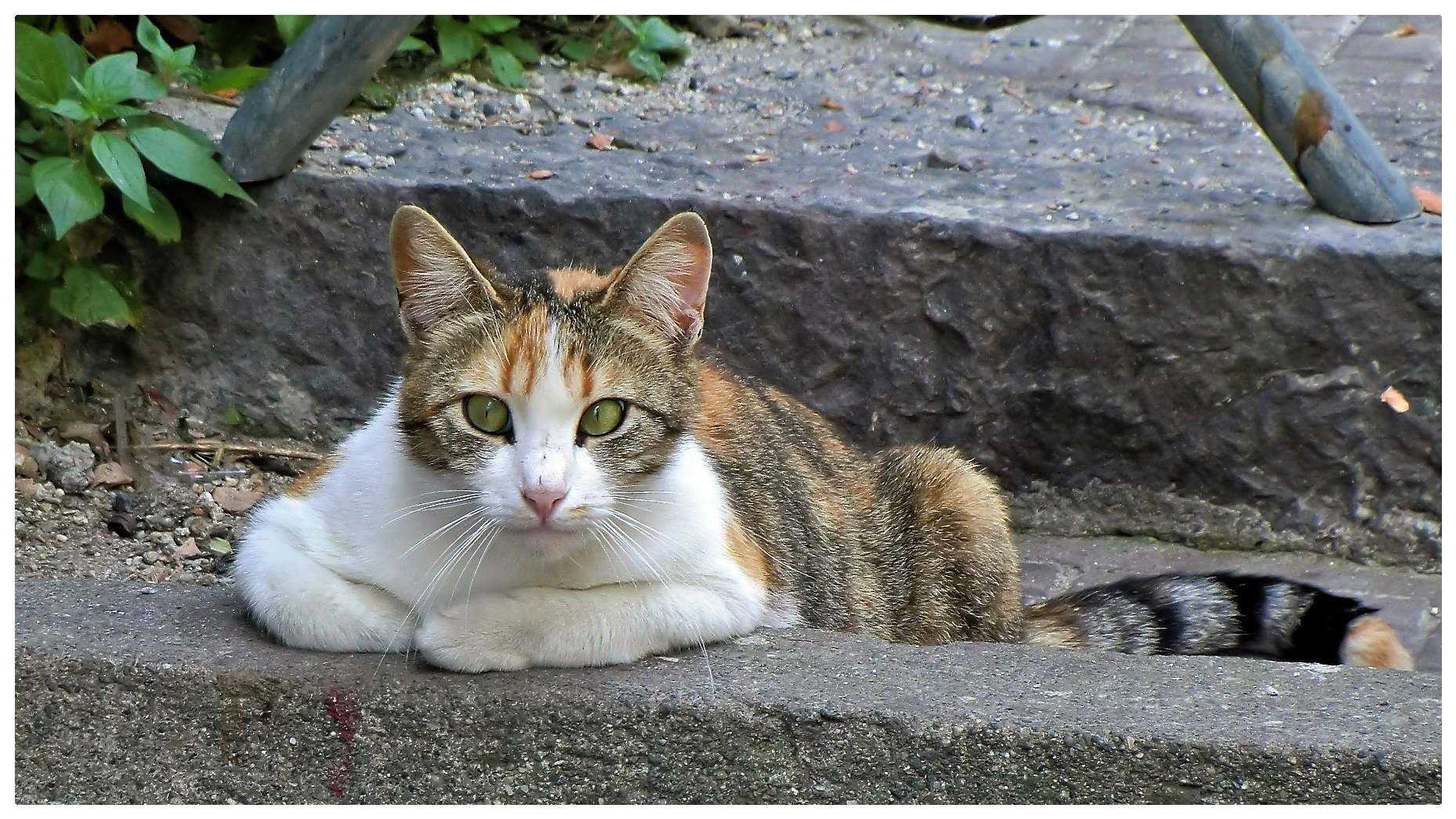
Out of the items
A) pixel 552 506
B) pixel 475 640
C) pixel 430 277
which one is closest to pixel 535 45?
pixel 430 277

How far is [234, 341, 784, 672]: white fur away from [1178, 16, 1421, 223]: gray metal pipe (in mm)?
2400

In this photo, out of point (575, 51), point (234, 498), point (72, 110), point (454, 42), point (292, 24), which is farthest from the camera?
point (575, 51)

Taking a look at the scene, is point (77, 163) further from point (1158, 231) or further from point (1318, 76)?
point (1318, 76)

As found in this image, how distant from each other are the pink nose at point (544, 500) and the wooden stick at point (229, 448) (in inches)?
94.4

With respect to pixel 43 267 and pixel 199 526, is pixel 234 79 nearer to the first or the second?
pixel 43 267

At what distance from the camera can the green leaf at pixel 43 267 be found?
473 centimetres

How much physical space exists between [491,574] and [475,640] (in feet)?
0.52

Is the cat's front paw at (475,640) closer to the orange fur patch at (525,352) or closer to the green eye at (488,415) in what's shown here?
the green eye at (488,415)

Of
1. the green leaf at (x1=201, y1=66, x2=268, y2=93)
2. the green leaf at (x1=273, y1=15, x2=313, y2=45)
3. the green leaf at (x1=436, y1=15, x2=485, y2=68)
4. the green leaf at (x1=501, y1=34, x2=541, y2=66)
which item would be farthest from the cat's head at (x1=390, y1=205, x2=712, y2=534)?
the green leaf at (x1=501, y1=34, x2=541, y2=66)

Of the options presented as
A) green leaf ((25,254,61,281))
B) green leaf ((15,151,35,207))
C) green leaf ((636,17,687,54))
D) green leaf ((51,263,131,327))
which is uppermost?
green leaf ((636,17,687,54))

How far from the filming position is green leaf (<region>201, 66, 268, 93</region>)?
5.08m

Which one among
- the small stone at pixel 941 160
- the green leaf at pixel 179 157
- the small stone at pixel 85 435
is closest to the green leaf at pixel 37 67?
the green leaf at pixel 179 157

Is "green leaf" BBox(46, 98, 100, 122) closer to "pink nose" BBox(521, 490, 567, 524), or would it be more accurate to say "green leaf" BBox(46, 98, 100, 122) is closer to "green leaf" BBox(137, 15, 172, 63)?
"green leaf" BBox(137, 15, 172, 63)

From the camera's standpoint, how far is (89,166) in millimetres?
4551
